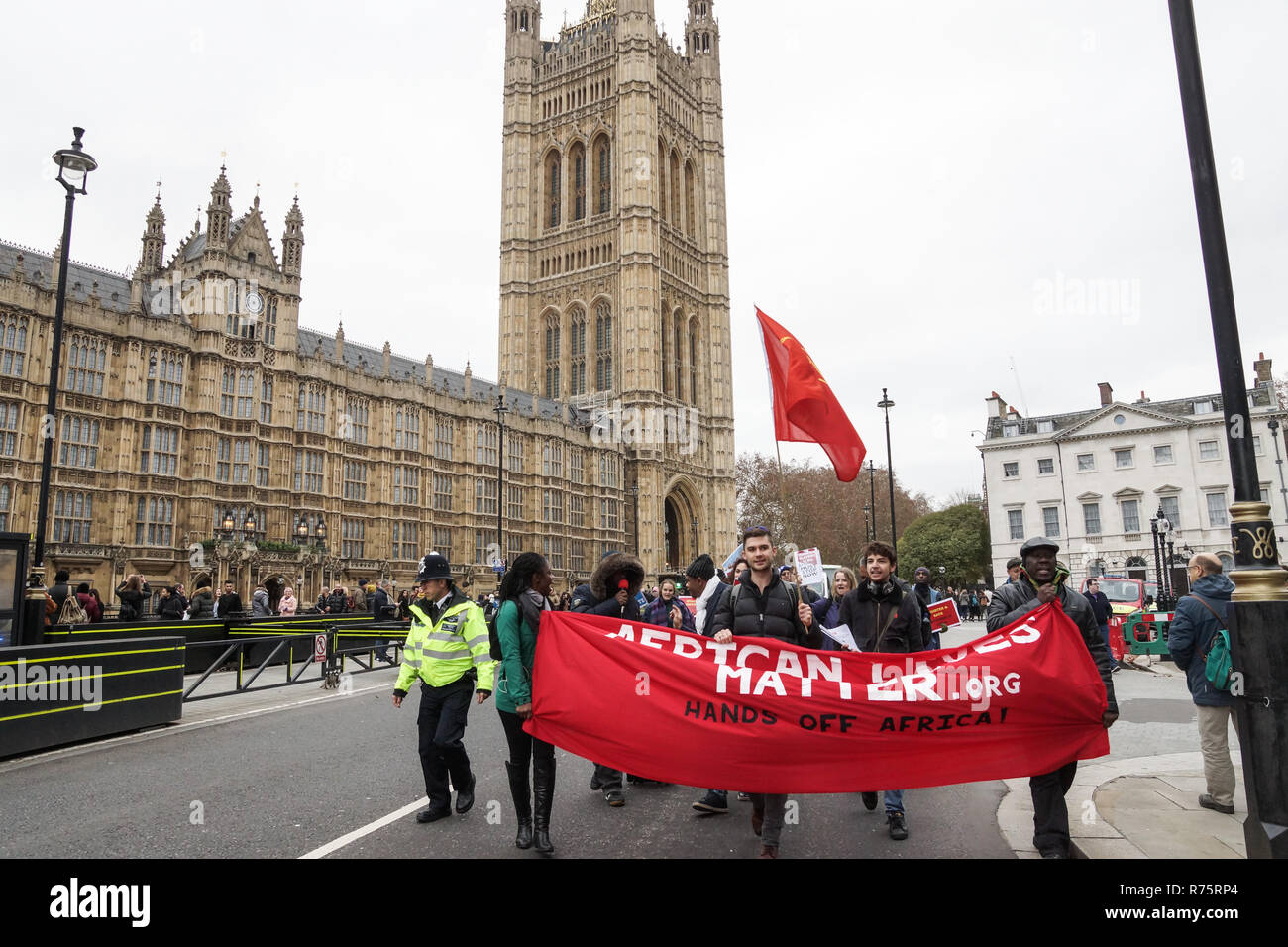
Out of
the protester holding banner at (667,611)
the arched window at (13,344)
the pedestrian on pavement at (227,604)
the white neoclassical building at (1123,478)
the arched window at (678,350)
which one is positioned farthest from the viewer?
the arched window at (678,350)

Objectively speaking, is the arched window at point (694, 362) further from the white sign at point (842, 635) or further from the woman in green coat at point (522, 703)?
the woman in green coat at point (522, 703)

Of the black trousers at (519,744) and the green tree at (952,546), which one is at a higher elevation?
the green tree at (952,546)

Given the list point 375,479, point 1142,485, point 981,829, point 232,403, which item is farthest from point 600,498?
point 981,829

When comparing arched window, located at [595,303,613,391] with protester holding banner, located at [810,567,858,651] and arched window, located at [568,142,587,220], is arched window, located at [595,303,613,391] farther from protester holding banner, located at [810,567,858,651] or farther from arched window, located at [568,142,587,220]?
protester holding banner, located at [810,567,858,651]

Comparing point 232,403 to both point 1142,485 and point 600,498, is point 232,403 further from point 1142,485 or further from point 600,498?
Result: point 1142,485

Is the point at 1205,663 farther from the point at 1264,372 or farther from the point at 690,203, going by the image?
the point at 690,203

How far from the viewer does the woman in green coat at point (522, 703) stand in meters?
5.28

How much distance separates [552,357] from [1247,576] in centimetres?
7057

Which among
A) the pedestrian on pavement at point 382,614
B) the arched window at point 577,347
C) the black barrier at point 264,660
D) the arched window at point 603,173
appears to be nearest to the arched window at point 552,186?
the arched window at point 603,173

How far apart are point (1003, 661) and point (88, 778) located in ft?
26.5

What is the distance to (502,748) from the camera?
8.90 metres

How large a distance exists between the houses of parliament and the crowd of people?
360 inches

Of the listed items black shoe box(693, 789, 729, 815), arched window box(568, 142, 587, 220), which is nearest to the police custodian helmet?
black shoe box(693, 789, 729, 815)

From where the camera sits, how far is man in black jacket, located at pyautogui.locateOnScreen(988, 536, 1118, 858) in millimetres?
4777
